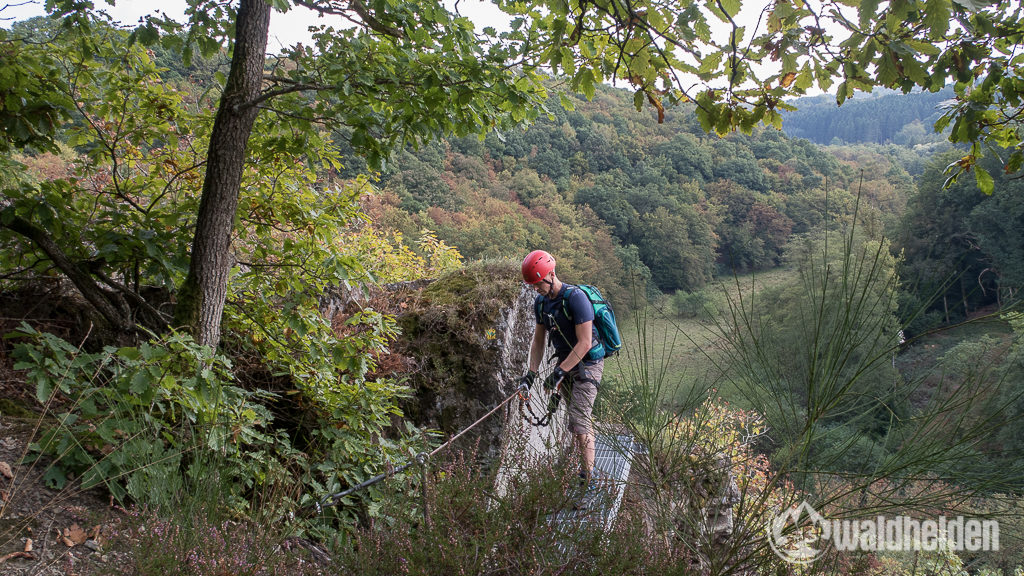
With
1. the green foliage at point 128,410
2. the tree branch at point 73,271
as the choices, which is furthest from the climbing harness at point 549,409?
the tree branch at point 73,271

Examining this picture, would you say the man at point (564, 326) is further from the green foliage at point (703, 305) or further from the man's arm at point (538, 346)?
the green foliage at point (703, 305)

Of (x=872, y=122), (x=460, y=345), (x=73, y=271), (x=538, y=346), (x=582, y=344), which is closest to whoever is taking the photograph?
(x=73, y=271)

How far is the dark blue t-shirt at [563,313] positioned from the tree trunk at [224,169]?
6.59 ft

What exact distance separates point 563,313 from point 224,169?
2.31 m

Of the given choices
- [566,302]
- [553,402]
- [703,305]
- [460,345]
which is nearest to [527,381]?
[566,302]

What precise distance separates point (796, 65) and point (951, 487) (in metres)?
1.40

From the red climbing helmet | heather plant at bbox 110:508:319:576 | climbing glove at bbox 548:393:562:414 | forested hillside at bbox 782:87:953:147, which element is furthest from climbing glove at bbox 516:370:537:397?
forested hillside at bbox 782:87:953:147

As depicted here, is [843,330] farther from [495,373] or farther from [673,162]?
[673,162]

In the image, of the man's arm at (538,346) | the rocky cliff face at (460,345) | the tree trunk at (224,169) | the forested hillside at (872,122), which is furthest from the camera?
the forested hillside at (872,122)

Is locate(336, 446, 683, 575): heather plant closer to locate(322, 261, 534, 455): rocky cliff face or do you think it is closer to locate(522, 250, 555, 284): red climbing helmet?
locate(522, 250, 555, 284): red climbing helmet

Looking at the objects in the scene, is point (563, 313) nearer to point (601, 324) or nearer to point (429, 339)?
point (601, 324)

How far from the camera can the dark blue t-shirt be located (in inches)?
145

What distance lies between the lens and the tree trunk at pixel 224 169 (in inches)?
108

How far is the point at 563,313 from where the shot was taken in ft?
12.6
